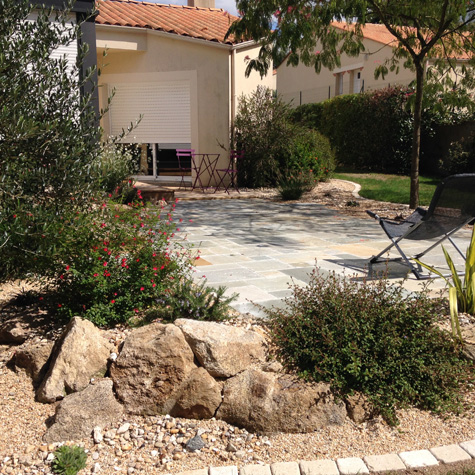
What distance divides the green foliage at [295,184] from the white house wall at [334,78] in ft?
28.9

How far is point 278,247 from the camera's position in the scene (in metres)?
6.74

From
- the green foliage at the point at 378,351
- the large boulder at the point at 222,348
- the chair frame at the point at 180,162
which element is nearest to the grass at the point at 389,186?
the chair frame at the point at 180,162

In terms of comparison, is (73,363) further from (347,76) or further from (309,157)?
(347,76)

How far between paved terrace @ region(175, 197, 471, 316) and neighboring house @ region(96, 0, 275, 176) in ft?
11.4

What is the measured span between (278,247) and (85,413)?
390 cm

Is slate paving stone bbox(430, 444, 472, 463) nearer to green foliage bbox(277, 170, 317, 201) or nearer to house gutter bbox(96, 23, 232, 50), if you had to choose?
green foliage bbox(277, 170, 317, 201)

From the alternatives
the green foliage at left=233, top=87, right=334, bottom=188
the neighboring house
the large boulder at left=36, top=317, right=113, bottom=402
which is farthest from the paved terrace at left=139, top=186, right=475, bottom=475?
the neighboring house

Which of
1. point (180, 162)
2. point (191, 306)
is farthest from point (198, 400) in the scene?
point (180, 162)

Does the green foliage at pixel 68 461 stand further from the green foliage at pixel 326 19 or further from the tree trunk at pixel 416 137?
the tree trunk at pixel 416 137

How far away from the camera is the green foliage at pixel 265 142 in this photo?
1295cm

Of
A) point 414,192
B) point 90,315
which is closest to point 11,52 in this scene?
point 90,315

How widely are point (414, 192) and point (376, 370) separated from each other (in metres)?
7.15

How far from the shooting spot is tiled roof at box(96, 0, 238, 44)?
12.9 meters

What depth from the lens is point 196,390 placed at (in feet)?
11.0
